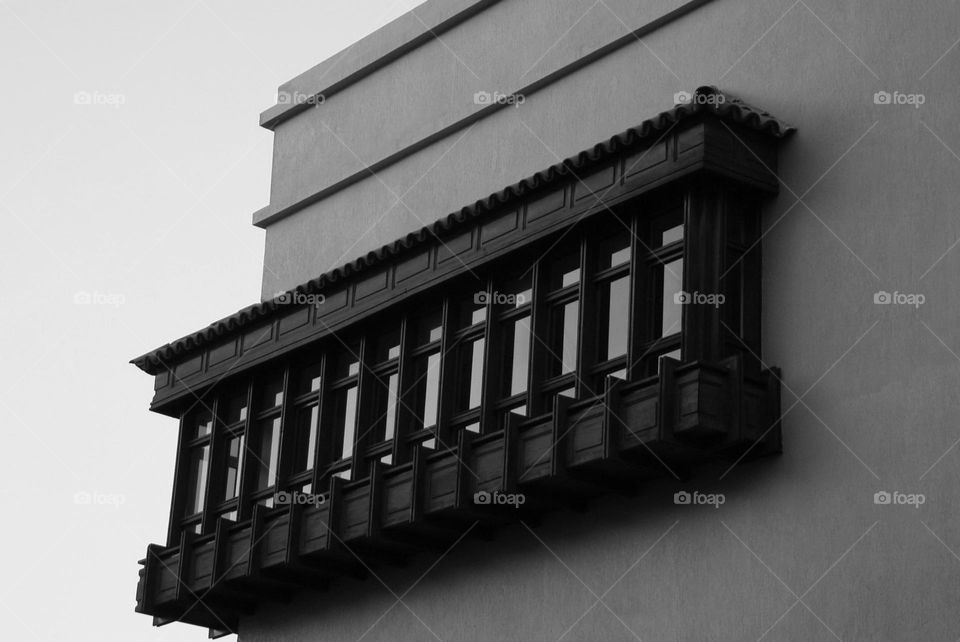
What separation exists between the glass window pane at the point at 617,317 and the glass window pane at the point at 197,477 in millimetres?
7551

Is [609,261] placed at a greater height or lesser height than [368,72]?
lesser

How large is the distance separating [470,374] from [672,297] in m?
3.39

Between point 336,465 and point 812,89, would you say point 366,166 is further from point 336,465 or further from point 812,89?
point 812,89

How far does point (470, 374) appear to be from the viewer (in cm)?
2228

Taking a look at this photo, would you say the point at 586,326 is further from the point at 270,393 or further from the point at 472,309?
the point at 270,393

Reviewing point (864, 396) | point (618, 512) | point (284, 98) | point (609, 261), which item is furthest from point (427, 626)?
point (284, 98)

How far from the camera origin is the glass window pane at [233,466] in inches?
992

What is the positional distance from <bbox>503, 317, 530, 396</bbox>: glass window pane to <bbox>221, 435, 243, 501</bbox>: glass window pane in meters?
5.21

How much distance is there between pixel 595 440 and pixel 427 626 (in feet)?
14.1

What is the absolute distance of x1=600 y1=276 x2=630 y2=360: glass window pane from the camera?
20.3 meters

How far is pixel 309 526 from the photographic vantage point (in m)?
22.8

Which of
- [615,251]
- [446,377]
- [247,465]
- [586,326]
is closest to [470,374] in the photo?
[446,377]

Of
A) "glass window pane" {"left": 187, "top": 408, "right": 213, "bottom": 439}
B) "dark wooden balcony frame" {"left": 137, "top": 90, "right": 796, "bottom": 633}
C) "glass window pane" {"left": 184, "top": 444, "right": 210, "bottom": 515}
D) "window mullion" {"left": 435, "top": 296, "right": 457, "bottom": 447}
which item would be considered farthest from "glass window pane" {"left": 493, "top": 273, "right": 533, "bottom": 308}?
"glass window pane" {"left": 187, "top": 408, "right": 213, "bottom": 439}

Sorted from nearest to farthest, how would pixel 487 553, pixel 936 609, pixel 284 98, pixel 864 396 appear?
pixel 936 609
pixel 864 396
pixel 487 553
pixel 284 98
